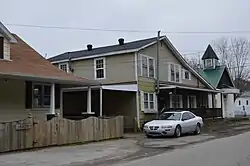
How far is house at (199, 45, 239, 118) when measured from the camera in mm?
45656

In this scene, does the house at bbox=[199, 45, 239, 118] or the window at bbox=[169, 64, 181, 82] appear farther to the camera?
the house at bbox=[199, 45, 239, 118]

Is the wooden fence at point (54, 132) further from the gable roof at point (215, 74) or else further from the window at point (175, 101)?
the gable roof at point (215, 74)

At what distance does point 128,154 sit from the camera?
1574 centimetres

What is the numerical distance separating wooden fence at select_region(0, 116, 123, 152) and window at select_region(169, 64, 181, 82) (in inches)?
487

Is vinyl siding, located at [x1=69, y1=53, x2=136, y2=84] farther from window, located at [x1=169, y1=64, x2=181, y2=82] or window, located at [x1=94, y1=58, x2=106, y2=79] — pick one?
window, located at [x1=169, y1=64, x2=181, y2=82]

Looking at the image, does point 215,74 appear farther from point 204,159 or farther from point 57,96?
point 204,159

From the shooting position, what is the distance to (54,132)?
60.3ft

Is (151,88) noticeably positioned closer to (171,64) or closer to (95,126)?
(171,64)

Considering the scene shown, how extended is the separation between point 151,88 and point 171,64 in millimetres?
4380

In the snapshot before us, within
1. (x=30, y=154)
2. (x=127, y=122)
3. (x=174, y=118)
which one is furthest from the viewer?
(x=127, y=122)

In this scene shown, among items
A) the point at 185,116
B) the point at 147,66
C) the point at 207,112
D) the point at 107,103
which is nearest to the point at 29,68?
the point at 185,116

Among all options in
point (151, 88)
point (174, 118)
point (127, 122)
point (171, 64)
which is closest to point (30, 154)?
point (174, 118)

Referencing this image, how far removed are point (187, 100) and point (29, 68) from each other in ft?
64.1

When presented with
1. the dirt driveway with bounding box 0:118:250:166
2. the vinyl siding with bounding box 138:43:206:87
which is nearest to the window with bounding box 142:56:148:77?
the vinyl siding with bounding box 138:43:206:87
